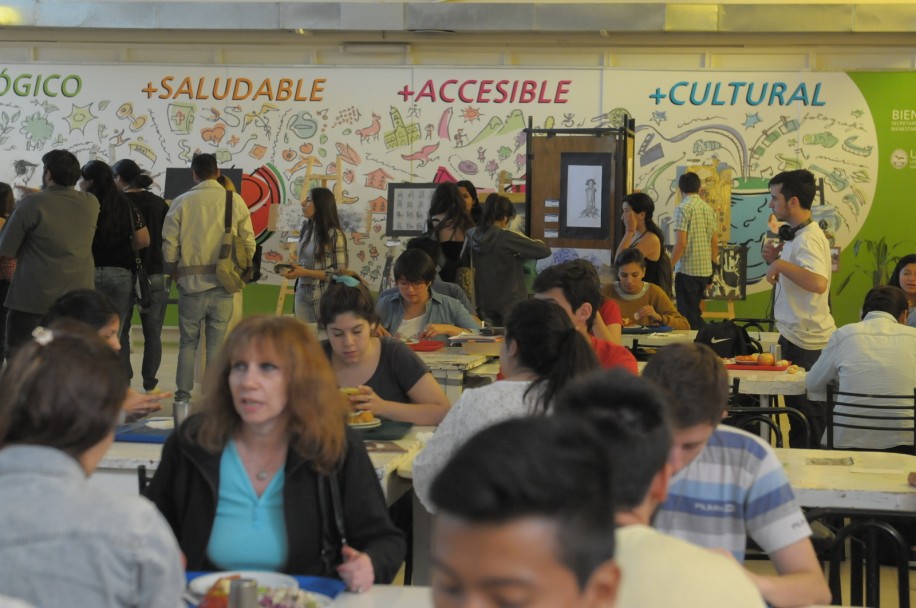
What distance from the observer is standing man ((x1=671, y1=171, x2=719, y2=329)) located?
36.1 feet

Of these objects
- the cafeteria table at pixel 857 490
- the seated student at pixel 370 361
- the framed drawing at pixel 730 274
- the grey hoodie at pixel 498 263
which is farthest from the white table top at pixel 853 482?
the framed drawing at pixel 730 274

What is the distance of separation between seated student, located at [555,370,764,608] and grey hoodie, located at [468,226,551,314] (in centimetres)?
634

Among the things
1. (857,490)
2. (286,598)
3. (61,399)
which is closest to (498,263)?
(857,490)

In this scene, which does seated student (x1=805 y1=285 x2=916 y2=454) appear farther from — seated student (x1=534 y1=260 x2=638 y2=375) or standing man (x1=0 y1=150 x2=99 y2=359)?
standing man (x1=0 y1=150 x2=99 y2=359)

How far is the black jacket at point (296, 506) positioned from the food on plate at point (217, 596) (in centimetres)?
33

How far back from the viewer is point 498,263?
331 inches

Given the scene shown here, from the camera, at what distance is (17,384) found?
79.2 inches

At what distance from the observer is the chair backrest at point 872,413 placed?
5371 mm

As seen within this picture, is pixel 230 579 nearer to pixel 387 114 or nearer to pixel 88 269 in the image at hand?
pixel 88 269

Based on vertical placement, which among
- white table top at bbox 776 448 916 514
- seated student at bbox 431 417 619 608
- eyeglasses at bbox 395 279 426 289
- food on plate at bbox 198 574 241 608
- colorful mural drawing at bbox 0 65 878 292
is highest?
colorful mural drawing at bbox 0 65 878 292

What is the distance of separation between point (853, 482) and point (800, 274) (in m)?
3.05

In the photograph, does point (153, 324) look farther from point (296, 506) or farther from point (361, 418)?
point (296, 506)

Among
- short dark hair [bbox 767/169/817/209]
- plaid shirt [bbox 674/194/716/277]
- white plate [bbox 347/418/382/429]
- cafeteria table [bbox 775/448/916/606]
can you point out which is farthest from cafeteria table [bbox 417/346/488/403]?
plaid shirt [bbox 674/194/716/277]

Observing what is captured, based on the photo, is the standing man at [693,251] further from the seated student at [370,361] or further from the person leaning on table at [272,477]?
the person leaning on table at [272,477]
